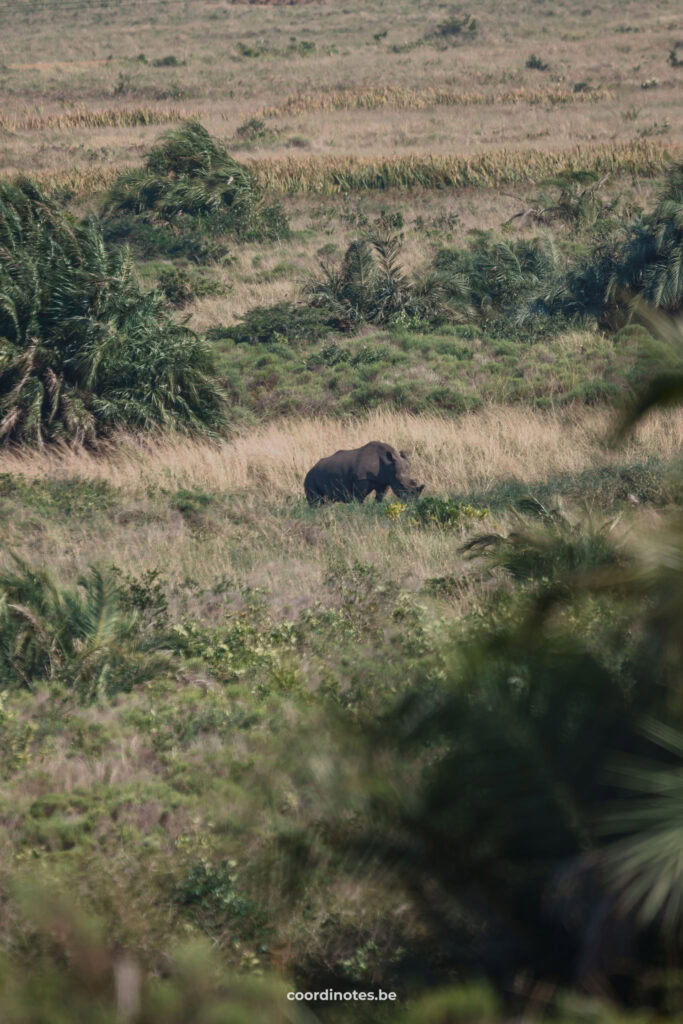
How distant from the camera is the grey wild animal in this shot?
416 inches

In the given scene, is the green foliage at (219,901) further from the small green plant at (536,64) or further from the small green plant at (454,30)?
the small green plant at (454,30)

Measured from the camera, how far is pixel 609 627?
10.6 ft

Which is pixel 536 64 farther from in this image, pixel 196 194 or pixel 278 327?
pixel 278 327

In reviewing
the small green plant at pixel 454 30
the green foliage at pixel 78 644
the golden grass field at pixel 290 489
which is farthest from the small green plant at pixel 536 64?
the green foliage at pixel 78 644

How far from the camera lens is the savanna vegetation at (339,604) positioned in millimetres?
2555

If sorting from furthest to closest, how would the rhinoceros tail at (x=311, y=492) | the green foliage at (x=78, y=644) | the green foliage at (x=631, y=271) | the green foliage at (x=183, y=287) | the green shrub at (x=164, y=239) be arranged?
the green shrub at (x=164, y=239), the green foliage at (x=183, y=287), the green foliage at (x=631, y=271), the rhinoceros tail at (x=311, y=492), the green foliage at (x=78, y=644)

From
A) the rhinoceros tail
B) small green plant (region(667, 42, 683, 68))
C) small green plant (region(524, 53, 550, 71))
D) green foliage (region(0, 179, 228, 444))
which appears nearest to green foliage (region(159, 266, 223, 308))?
green foliage (region(0, 179, 228, 444))

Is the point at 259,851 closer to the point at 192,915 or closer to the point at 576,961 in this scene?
the point at 192,915

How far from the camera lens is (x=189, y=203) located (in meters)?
Result: 24.4

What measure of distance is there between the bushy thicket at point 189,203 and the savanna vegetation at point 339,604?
110 mm

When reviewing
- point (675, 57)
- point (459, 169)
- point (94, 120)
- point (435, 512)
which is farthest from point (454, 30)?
point (435, 512)

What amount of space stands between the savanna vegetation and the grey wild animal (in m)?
0.58

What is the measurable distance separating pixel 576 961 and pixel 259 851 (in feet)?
3.93

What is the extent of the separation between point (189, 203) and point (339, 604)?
19.8 meters
